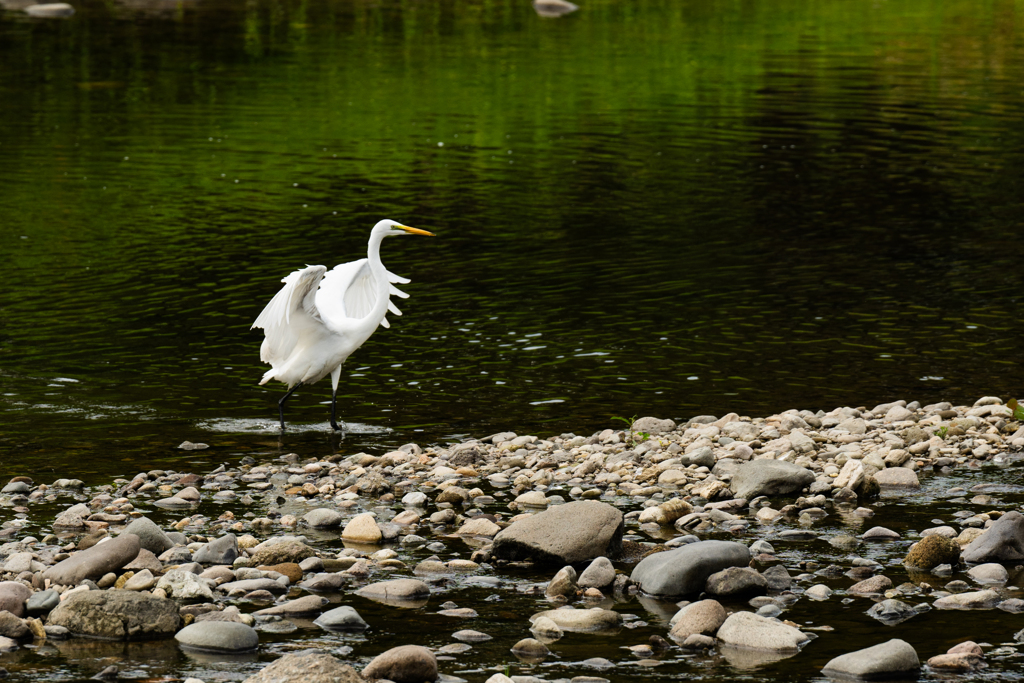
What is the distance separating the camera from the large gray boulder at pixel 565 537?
9.00 meters

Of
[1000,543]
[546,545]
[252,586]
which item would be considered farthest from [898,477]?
[252,586]

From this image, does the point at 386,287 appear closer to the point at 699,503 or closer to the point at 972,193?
the point at 699,503

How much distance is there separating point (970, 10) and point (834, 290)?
5682cm

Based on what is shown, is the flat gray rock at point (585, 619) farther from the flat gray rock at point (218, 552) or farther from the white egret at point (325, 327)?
the white egret at point (325, 327)

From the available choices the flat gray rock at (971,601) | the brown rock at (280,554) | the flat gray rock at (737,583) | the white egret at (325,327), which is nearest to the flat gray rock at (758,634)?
the flat gray rock at (737,583)

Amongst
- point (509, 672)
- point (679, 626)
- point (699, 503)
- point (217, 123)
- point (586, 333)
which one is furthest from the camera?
point (217, 123)

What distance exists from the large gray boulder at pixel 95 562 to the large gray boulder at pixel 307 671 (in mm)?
2256

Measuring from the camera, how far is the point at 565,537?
29.7 ft

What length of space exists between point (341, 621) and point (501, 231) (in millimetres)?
17294

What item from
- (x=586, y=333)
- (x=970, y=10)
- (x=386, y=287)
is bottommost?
(x=586, y=333)

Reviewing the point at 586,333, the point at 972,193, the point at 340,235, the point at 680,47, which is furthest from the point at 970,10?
the point at 586,333

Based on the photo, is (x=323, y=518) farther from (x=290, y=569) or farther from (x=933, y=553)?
(x=933, y=553)

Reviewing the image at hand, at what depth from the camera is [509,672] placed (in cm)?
705

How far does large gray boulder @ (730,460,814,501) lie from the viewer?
10641mm
